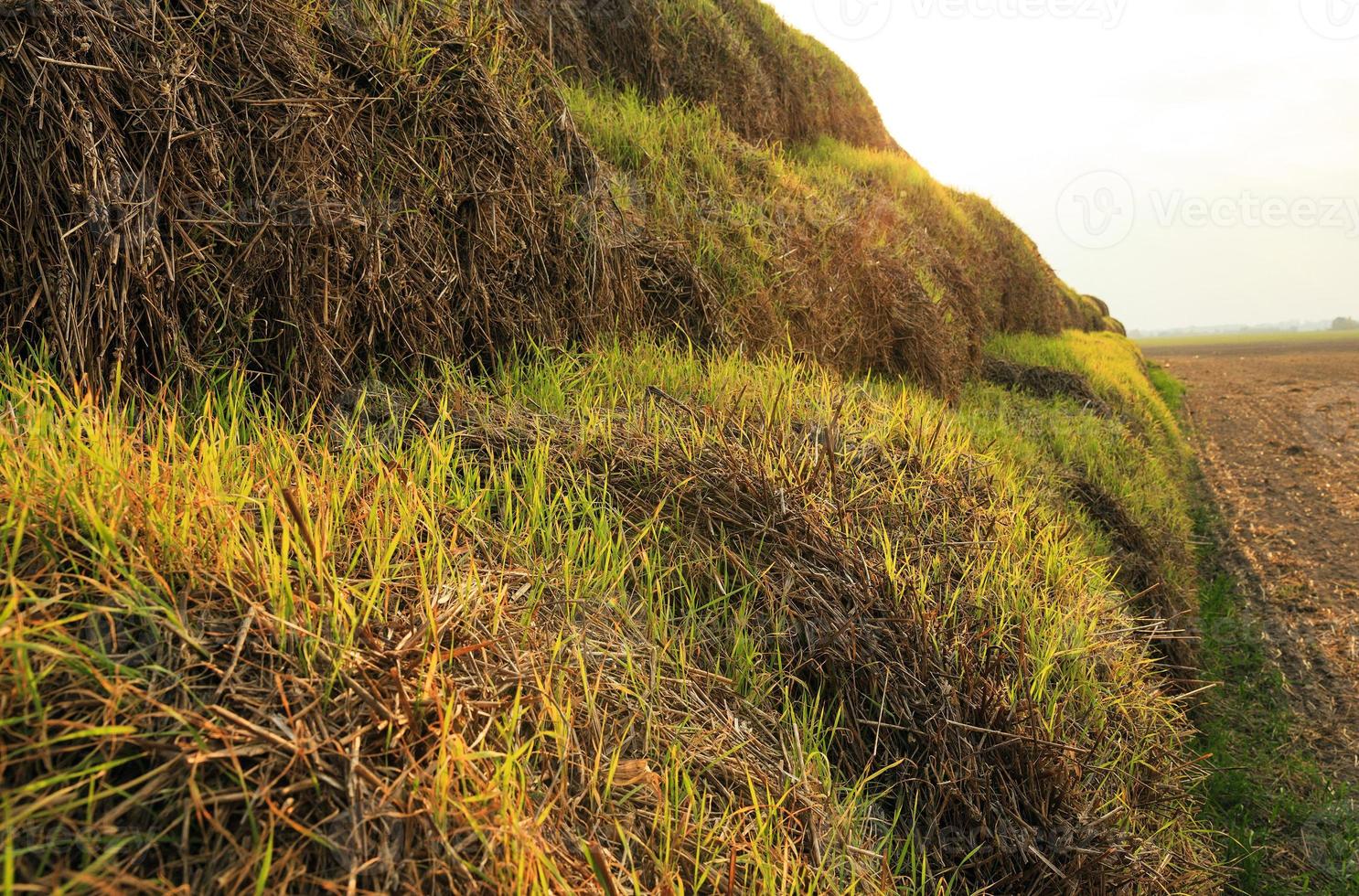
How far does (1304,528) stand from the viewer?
7316mm

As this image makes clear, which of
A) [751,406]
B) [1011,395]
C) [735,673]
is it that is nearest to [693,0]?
[1011,395]

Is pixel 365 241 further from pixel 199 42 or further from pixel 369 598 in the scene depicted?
pixel 369 598

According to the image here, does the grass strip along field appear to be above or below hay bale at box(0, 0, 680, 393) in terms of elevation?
below

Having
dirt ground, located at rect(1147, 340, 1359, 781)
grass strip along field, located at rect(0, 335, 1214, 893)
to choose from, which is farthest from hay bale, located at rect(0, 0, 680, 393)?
dirt ground, located at rect(1147, 340, 1359, 781)

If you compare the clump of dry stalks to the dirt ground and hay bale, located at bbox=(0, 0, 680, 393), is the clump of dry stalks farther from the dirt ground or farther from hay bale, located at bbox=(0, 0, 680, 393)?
the dirt ground

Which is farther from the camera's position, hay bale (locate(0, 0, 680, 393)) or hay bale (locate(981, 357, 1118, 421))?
hay bale (locate(981, 357, 1118, 421))

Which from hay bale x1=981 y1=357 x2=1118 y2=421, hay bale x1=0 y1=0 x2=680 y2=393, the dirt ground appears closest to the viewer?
hay bale x1=0 y1=0 x2=680 y2=393

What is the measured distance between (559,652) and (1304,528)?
851 cm

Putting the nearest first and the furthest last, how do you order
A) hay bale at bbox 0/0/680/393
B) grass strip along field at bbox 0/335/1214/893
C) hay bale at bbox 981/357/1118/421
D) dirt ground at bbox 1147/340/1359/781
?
1. grass strip along field at bbox 0/335/1214/893
2. hay bale at bbox 0/0/680/393
3. dirt ground at bbox 1147/340/1359/781
4. hay bale at bbox 981/357/1118/421

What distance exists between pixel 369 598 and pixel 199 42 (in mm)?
1835

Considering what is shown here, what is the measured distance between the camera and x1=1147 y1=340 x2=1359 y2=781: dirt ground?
4.45m

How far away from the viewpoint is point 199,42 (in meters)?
2.14

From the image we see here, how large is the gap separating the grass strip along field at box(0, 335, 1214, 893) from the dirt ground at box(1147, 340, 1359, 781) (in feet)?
6.47

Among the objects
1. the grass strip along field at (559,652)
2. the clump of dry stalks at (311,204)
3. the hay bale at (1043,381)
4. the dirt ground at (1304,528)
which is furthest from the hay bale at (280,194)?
the hay bale at (1043,381)
